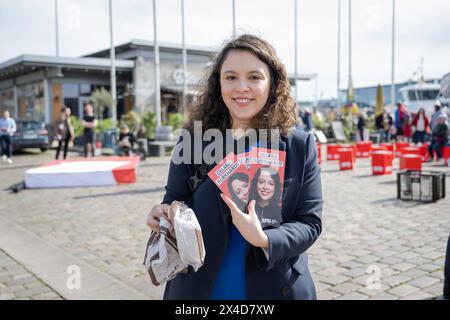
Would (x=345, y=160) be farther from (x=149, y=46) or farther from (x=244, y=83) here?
(x=149, y=46)

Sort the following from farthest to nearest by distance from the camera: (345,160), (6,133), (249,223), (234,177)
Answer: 1. (6,133)
2. (345,160)
3. (234,177)
4. (249,223)

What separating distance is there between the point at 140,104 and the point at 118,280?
1003 inches

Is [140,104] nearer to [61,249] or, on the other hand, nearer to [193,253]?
[61,249]

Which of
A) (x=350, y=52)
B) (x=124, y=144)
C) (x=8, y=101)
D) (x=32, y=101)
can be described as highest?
(x=350, y=52)

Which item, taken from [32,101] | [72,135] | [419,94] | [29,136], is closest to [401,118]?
[72,135]

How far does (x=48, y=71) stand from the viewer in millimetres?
27500

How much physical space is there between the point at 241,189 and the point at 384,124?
835 inches

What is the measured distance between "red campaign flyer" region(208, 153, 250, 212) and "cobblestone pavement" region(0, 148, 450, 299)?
8.54ft

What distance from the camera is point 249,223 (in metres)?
1.57

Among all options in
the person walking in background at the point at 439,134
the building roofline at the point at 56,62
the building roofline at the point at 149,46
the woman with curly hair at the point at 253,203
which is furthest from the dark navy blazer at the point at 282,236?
the building roofline at the point at 149,46

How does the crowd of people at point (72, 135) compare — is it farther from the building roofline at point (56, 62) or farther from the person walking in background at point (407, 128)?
the person walking in background at point (407, 128)

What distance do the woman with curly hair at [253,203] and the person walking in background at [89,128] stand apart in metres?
13.4

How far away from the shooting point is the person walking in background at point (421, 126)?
1745cm

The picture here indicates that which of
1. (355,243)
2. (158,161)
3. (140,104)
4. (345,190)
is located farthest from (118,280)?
(140,104)
